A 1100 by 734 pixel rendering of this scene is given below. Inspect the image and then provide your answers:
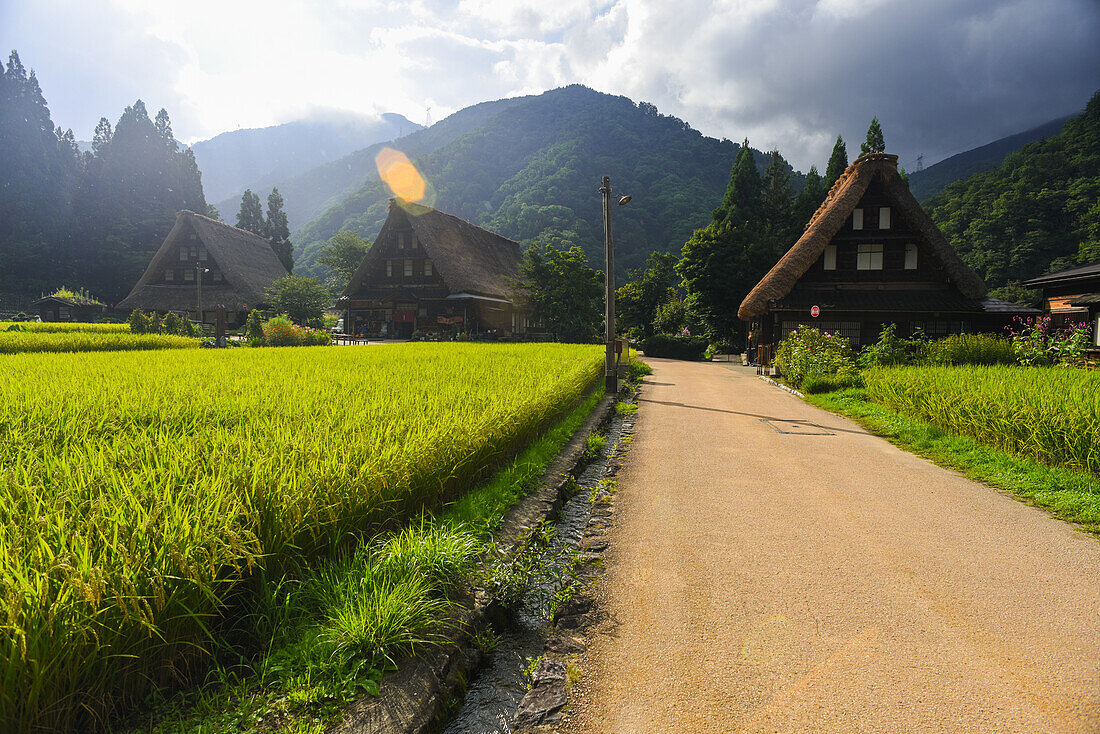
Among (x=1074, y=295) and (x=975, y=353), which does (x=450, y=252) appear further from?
(x=1074, y=295)

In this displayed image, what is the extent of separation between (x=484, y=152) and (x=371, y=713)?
280ft

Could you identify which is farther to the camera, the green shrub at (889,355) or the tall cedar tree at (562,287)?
the tall cedar tree at (562,287)

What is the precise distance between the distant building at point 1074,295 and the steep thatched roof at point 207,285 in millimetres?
40313

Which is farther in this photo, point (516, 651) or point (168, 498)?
point (516, 651)

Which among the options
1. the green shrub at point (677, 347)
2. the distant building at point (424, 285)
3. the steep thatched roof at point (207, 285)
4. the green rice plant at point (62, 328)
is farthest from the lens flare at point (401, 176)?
the green rice plant at point (62, 328)

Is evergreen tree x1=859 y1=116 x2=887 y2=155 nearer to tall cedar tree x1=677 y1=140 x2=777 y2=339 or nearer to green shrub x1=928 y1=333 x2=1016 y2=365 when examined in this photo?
tall cedar tree x1=677 y1=140 x2=777 y2=339

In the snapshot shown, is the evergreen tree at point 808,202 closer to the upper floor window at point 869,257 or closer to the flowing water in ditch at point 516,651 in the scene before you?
the upper floor window at point 869,257

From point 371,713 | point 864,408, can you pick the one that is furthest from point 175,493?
point 864,408

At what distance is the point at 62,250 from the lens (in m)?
45.3

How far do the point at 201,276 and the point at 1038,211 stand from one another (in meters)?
61.9

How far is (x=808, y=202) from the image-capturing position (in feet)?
125

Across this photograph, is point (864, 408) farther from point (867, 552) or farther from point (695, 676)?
point (695, 676)

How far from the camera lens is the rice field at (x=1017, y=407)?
518cm

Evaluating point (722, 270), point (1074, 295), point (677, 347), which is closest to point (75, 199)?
point (677, 347)
